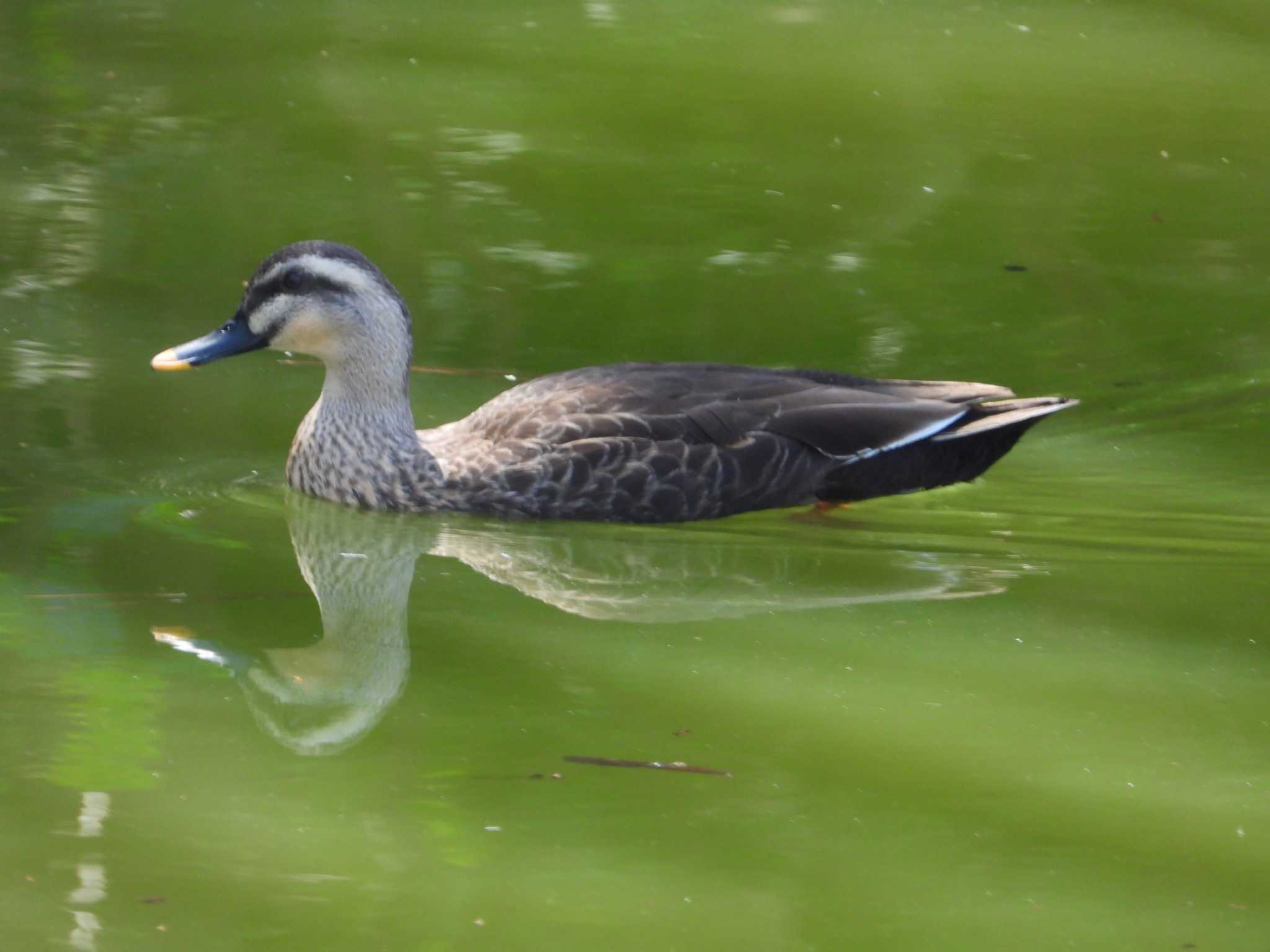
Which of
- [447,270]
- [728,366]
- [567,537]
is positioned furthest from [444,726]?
[447,270]

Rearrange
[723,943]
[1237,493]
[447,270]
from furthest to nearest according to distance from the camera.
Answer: [447,270]
[1237,493]
[723,943]

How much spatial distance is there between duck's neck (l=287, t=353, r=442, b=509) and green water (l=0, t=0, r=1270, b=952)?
16cm

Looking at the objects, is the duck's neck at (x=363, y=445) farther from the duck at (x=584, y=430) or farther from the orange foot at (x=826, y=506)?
the orange foot at (x=826, y=506)

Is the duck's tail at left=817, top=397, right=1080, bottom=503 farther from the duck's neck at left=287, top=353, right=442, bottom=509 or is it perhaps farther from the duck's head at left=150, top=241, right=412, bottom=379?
the duck's head at left=150, top=241, right=412, bottom=379

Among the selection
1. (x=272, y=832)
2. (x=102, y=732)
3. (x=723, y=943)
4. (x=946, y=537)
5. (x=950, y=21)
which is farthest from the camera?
(x=950, y=21)

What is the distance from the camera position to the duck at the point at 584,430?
773cm

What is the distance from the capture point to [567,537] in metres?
7.53

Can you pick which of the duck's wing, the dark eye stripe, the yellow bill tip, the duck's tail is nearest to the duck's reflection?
the duck's wing

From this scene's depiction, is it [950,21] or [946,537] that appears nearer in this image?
[946,537]

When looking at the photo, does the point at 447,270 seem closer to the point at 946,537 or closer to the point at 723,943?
the point at 946,537

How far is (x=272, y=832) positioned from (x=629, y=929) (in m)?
0.91

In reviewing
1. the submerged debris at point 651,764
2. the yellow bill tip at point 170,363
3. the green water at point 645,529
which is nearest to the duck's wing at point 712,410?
the green water at point 645,529

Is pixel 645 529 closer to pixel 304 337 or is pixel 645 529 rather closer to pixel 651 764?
pixel 304 337

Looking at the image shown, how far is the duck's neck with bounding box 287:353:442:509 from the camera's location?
780cm
